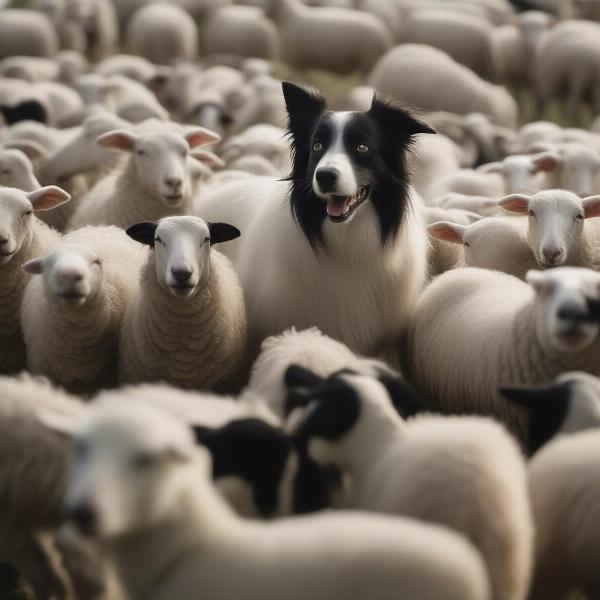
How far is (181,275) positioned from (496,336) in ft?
3.96

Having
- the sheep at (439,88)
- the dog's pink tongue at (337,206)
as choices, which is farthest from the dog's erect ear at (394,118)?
the sheep at (439,88)

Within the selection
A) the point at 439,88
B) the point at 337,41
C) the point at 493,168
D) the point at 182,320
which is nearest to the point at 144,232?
the point at 182,320

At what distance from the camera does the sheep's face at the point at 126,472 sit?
2.47 m

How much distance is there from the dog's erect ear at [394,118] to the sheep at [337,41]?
996cm

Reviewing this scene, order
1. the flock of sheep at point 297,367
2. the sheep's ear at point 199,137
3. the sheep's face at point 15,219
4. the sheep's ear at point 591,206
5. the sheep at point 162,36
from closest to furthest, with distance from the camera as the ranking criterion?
1. the flock of sheep at point 297,367
2. the sheep's face at point 15,219
3. the sheep's ear at point 591,206
4. the sheep's ear at point 199,137
5. the sheep at point 162,36

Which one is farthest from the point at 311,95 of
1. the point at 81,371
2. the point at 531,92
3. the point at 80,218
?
the point at 531,92

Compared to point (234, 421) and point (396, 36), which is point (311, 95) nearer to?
point (234, 421)

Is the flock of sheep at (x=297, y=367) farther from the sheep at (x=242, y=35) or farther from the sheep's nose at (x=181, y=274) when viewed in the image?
the sheep at (x=242, y=35)

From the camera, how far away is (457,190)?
748cm

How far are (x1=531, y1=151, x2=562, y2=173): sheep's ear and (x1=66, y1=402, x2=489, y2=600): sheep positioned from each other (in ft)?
15.3

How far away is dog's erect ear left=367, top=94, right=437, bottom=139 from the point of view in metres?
4.63

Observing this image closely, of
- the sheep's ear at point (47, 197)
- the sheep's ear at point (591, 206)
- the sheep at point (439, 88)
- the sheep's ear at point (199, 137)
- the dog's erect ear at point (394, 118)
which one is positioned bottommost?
the sheep at point (439, 88)

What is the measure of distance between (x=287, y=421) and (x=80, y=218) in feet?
10.0

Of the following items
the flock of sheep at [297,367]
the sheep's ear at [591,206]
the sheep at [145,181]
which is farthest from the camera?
the sheep at [145,181]
